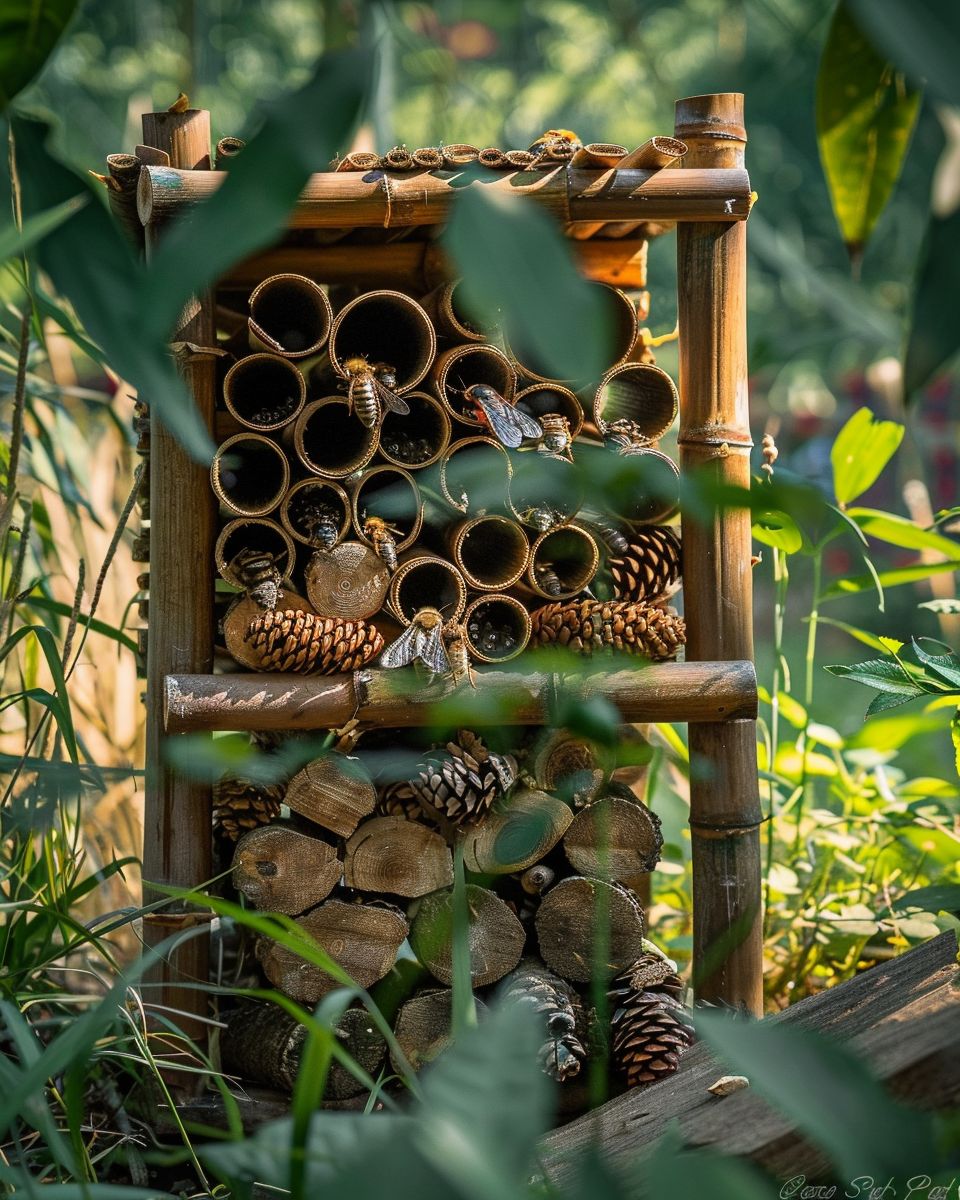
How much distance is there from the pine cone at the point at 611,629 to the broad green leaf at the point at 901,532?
0.37 meters

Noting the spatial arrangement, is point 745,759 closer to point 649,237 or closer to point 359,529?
point 359,529

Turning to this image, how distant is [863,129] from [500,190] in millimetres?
684

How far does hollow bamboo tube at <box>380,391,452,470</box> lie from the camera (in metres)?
1.33

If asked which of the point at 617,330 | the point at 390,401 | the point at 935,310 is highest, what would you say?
the point at 617,330

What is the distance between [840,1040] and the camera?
3.13ft

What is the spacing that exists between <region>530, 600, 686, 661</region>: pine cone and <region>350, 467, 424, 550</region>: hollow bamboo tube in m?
0.19

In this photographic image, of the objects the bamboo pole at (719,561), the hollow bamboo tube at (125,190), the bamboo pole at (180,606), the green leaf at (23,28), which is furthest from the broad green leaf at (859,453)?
the green leaf at (23,28)

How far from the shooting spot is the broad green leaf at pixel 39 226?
47cm

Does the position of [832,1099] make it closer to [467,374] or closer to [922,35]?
[922,35]

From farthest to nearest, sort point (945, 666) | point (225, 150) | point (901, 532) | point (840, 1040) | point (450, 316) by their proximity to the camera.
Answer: point (901, 532) < point (450, 316) < point (225, 150) < point (945, 666) < point (840, 1040)

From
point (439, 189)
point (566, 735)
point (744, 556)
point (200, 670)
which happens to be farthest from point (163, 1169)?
point (439, 189)

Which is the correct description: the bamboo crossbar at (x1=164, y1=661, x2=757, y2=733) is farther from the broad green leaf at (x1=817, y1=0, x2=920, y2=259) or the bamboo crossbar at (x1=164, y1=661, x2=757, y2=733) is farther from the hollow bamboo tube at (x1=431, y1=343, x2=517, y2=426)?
the broad green leaf at (x1=817, y1=0, x2=920, y2=259)

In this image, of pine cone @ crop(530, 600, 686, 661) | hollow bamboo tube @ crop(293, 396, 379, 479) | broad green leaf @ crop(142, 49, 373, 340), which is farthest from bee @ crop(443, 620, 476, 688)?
broad green leaf @ crop(142, 49, 373, 340)

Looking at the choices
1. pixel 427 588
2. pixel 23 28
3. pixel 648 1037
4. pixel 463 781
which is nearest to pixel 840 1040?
pixel 648 1037
